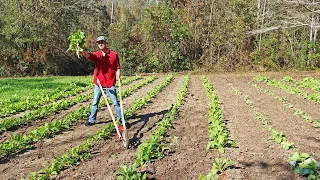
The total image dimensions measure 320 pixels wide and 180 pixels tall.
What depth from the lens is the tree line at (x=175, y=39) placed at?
21.3 m

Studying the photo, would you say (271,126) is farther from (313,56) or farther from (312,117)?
(313,56)

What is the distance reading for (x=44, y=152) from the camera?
5.16 m

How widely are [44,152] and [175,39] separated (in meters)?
18.6

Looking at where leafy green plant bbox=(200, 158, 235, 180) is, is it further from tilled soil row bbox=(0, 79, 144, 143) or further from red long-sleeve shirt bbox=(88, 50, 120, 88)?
tilled soil row bbox=(0, 79, 144, 143)

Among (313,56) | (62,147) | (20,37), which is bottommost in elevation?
(62,147)

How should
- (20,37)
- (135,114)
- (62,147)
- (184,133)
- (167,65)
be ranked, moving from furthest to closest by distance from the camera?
(167,65) < (20,37) < (135,114) < (184,133) < (62,147)

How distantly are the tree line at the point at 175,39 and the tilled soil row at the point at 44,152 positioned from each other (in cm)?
1624

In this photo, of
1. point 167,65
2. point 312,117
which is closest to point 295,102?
point 312,117

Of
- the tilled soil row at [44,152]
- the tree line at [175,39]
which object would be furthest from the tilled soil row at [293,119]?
the tree line at [175,39]

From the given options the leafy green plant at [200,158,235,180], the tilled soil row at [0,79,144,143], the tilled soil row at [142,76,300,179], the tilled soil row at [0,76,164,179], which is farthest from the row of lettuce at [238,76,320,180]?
the tilled soil row at [0,79,144,143]

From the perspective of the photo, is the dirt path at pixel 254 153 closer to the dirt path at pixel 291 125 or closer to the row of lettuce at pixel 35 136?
the dirt path at pixel 291 125

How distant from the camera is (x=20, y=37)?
20875 millimetres

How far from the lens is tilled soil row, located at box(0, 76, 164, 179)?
4449mm

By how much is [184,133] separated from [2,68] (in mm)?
18669
